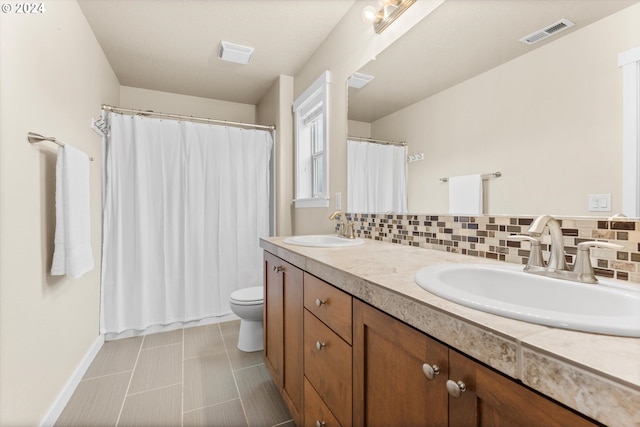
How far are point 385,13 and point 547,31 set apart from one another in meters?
0.95

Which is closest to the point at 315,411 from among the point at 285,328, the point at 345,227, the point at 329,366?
the point at 329,366

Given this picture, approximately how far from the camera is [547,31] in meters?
0.86

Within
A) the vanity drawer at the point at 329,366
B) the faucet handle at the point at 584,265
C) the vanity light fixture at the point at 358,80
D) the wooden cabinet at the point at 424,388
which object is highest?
the vanity light fixture at the point at 358,80

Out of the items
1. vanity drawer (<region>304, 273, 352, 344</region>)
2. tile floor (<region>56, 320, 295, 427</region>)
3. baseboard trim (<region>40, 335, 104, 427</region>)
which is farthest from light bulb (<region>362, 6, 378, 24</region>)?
baseboard trim (<region>40, 335, 104, 427</region>)

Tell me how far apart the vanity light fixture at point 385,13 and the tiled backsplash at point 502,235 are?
3.32 feet

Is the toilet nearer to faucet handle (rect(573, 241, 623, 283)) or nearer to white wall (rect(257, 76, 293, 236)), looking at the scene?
white wall (rect(257, 76, 293, 236))

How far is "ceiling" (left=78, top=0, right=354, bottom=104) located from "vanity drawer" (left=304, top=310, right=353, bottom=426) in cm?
191

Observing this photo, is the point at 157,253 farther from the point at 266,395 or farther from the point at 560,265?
the point at 560,265

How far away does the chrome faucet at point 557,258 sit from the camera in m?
0.70

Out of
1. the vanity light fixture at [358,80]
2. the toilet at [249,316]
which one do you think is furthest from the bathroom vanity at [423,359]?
the vanity light fixture at [358,80]

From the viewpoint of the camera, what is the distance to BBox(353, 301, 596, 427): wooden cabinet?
1.40 ft

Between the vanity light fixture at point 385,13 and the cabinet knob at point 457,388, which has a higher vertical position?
the vanity light fixture at point 385,13

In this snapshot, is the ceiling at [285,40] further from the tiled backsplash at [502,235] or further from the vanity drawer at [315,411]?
the vanity drawer at [315,411]

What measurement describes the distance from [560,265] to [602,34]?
594mm
